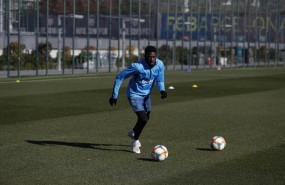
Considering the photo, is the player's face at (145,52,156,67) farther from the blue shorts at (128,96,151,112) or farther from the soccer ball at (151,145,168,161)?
the soccer ball at (151,145,168,161)

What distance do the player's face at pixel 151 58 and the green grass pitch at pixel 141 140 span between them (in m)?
1.69

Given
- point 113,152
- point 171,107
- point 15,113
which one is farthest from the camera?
point 171,107

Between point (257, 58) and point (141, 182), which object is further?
point (257, 58)

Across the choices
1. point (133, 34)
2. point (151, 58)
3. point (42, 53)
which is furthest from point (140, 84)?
point (133, 34)

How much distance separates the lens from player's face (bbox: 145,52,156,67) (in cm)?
1284

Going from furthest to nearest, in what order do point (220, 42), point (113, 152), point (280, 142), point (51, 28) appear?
point (220, 42), point (51, 28), point (280, 142), point (113, 152)

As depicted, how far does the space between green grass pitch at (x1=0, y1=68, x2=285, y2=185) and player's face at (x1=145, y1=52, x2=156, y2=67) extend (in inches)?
66.4

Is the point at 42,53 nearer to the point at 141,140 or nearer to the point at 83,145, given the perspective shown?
the point at 141,140

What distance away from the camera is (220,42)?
7444cm

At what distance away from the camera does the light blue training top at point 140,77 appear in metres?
13.1

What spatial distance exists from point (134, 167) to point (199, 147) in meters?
2.75

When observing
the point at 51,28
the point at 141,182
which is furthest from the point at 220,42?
the point at 141,182

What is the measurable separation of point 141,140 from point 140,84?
6.07 ft

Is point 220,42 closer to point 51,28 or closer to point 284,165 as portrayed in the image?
point 51,28
